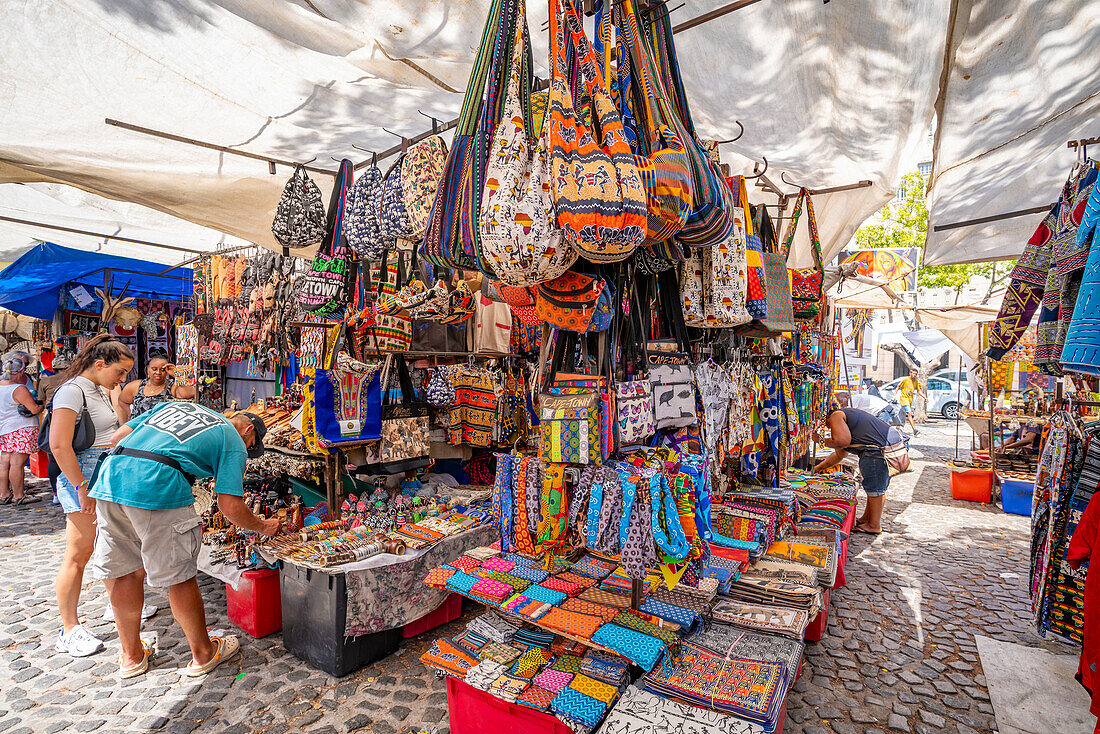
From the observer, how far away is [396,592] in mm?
3240

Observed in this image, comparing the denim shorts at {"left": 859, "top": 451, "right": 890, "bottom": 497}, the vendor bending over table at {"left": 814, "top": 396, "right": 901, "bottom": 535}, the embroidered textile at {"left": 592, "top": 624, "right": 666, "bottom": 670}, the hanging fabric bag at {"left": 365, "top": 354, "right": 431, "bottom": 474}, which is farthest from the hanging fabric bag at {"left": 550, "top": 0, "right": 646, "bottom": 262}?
the denim shorts at {"left": 859, "top": 451, "right": 890, "bottom": 497}

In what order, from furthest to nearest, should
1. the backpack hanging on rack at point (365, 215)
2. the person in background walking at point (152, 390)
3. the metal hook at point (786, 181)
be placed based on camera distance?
the person in background walking at point (152, 390), the metal hook at point (786, 181), the backpack hanging on rack at point (365, 215)

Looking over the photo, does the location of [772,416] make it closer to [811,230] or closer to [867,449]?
[811,230]

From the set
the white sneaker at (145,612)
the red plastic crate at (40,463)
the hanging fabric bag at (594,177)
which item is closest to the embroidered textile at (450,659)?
the hanging fabric bag at (594,177)

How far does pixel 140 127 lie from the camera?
3010 millimetres

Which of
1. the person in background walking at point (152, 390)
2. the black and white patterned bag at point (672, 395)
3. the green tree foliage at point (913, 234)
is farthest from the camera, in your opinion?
the green tree foliage at point (913, 234)

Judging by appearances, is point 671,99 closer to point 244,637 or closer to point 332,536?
point 332,536

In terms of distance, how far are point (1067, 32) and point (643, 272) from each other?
6.10ft

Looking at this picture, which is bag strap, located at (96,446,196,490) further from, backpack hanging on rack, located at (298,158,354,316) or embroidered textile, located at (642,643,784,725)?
embroidered textile, located at (642,643,784,725)

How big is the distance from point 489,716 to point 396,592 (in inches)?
47.7

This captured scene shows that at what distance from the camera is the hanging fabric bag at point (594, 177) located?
1572mm

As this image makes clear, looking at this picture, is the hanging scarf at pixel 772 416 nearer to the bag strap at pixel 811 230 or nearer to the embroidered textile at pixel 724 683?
the bag strap at pixel 811 230

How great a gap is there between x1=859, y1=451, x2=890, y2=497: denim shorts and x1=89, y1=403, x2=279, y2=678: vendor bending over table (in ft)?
18.9

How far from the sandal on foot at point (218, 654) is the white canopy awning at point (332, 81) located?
297 cm
